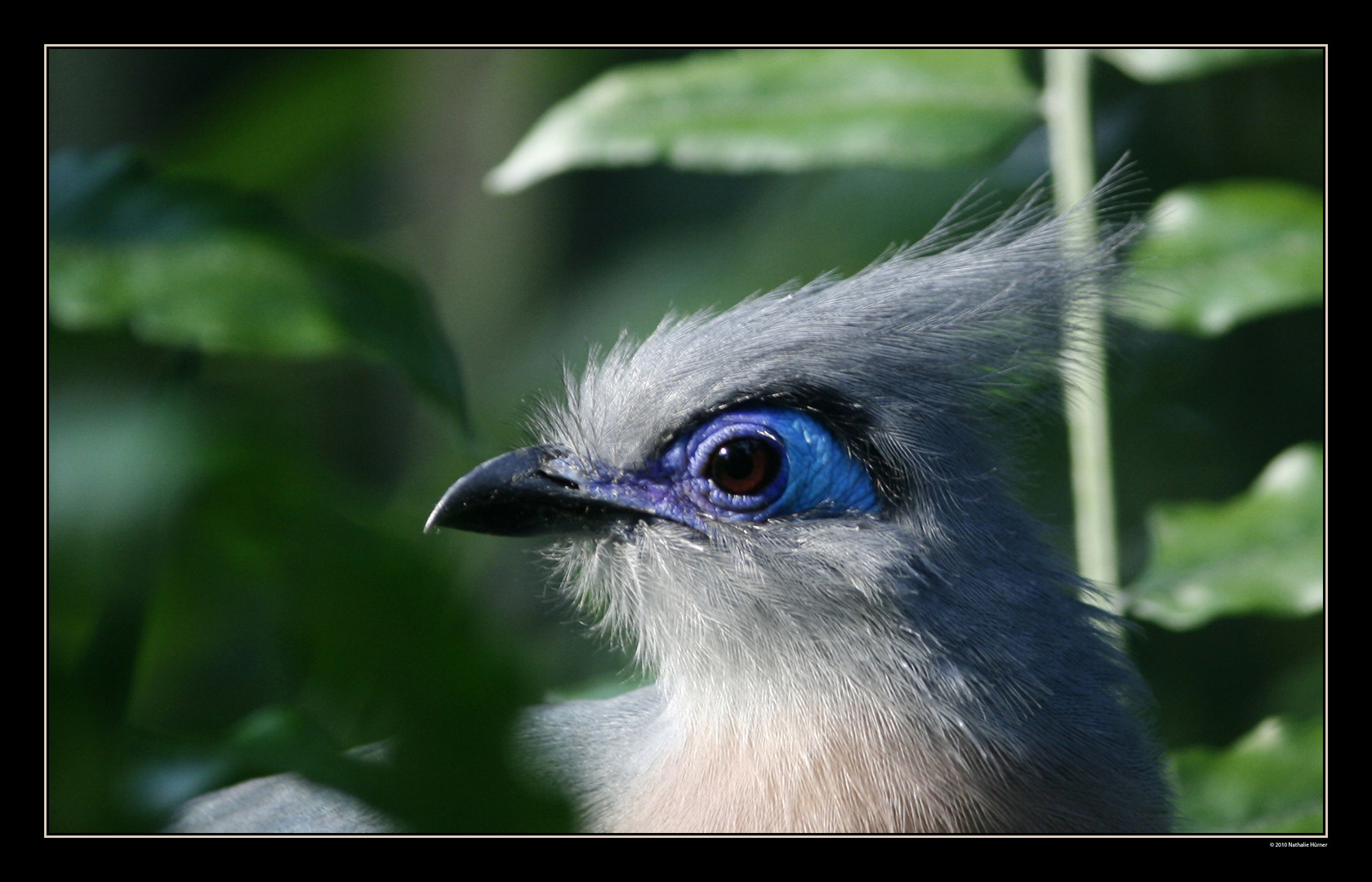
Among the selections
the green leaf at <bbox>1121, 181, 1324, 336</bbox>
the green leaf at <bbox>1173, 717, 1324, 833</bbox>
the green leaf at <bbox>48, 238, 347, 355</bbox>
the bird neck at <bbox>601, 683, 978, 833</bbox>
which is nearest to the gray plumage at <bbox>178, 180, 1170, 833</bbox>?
the bird neck at <bbox>601, 683, 978, 833</bbox>

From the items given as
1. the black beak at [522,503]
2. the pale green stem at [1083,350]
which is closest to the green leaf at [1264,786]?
the pale green stem at [1083,350]

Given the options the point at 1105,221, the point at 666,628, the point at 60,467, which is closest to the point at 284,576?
the point at 60,467

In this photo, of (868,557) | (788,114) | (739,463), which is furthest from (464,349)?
(868,557)

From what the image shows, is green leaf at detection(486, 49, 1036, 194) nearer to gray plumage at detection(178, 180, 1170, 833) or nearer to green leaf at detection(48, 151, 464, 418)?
gray plumage at detection(178, 180, 1170, 833)

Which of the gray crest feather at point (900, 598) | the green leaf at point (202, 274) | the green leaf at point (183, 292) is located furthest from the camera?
the gray crest feather at point (900, 598)

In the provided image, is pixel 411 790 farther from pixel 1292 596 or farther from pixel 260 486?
pixel 1292 596

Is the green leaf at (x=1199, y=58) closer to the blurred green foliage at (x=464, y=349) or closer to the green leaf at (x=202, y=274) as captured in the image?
the blurred green foliage at (x=464, y=349)

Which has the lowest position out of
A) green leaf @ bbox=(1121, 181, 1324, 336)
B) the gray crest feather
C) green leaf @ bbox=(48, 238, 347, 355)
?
the gray crest feather
